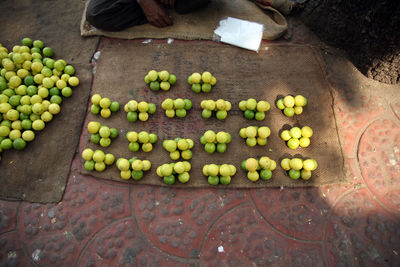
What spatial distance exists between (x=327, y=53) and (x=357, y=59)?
40 cm

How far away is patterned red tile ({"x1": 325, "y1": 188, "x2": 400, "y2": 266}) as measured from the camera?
258 cm

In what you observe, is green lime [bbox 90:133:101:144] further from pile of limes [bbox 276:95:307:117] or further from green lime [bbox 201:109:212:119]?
pile of limes [bbox 276:95:307:117]

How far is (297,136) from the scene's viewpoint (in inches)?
118

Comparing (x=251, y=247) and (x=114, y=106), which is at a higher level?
(x=114, y=106)

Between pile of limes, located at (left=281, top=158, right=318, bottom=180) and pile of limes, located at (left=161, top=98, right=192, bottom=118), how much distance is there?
137cm

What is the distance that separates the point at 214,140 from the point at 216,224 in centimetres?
96

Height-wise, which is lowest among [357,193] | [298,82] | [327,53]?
[357,193]

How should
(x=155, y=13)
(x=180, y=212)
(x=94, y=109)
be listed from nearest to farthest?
(x=180, y=212), (x=94, y=109), (x=155, y=13)

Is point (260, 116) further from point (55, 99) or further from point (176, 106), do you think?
point (55, 99)

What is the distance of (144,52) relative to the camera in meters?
3.71

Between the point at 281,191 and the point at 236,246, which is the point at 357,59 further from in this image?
the point at 236,246

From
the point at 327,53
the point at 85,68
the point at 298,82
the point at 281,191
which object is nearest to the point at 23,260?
the point at 85,68

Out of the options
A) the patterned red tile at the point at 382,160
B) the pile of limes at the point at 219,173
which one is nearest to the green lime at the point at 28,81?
the pile of limes at the point at 219,173

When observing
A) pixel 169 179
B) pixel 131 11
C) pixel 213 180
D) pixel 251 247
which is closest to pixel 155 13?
pixel 131 11
